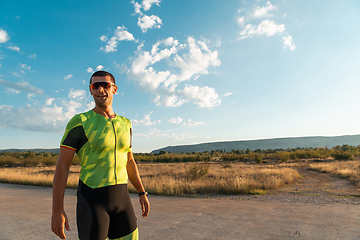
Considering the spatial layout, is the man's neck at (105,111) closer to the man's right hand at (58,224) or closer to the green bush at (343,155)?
the man's right hand at (58,224)

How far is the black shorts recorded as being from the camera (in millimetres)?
1682

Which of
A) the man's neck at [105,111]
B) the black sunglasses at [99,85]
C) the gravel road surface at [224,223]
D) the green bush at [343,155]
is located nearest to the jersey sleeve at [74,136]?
the man's neck at [105,111]

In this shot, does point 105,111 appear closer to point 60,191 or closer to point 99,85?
point 99,85

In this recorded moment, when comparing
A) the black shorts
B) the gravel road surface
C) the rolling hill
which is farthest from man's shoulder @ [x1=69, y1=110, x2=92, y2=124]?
the rolling hill

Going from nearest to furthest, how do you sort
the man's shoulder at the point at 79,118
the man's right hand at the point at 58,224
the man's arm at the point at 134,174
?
the man's right hand at the point at 58,224
the man's shoulder at the point at 79,118
the man's arm at the point at 134,174

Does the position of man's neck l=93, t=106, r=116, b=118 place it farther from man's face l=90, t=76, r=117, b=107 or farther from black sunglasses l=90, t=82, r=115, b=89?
black sunglasses l=90, t=82, r=115, b=89

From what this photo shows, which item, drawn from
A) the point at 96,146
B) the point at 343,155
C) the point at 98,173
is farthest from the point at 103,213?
the point at 343,155

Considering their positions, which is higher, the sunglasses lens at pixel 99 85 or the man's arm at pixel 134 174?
the sunglasses lens at pixel 99 85

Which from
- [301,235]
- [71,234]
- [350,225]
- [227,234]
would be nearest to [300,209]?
[350,225]

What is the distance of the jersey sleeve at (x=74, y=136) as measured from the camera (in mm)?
1665

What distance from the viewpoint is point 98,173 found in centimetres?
176

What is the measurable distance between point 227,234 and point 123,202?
317 cm

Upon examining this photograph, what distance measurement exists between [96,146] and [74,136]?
0.18 metres

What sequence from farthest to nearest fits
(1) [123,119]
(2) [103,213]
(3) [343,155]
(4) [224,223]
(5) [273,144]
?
1. (5) [273,144]
2. (3) [343,155]
3. (4) [224,223]
4. (1) [123,119]
5. (2) [103,213]
